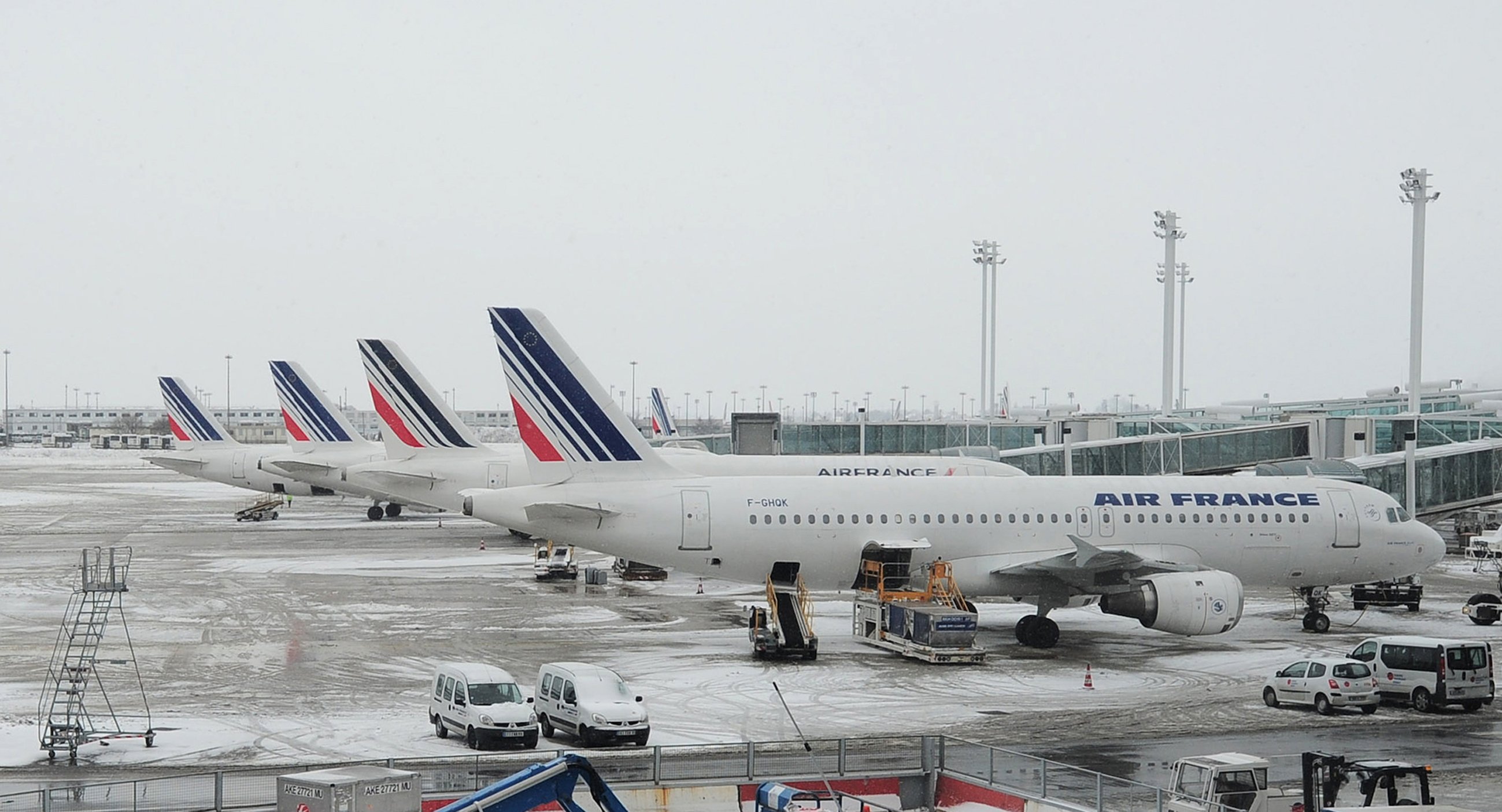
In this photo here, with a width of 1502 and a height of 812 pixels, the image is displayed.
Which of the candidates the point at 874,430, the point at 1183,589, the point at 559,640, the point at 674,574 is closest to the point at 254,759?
the point at 559,640

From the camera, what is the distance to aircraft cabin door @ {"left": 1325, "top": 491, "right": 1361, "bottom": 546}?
3778cm

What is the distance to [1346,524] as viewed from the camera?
37844mm

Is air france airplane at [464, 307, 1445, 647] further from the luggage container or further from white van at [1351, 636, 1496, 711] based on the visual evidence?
the luggage container

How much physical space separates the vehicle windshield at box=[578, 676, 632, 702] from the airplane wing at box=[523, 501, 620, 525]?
850cm

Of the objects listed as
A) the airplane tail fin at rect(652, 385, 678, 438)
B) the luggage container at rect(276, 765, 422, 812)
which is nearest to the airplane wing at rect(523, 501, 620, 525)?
the luggage container at rect(276, 765, 422, 812)

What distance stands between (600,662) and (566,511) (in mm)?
3541

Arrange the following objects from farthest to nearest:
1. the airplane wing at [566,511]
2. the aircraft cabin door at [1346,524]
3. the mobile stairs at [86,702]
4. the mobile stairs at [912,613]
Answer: the aircraft cabin door at [1346,524] → the airplane wing at [566,511] → the mobile stairs at [912,613] → the mobile stairs at [86,702]

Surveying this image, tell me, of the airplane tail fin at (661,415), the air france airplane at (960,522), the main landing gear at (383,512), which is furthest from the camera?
the airplane tail fin at (661,415)

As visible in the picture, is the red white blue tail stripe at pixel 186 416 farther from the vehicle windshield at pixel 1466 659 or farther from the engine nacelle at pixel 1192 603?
the vehicle windshield at pixel 1466 659

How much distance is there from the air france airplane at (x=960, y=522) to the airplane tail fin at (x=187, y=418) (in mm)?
47629

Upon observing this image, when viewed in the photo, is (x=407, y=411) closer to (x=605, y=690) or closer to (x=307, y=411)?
(x=307, y=411)

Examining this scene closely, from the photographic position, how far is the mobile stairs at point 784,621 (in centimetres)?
3306

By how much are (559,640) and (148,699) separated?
34.0 feet

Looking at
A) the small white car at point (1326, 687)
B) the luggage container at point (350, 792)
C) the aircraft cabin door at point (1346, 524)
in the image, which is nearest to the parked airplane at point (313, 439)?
the aircraft cabin door at point (1346, 524)
